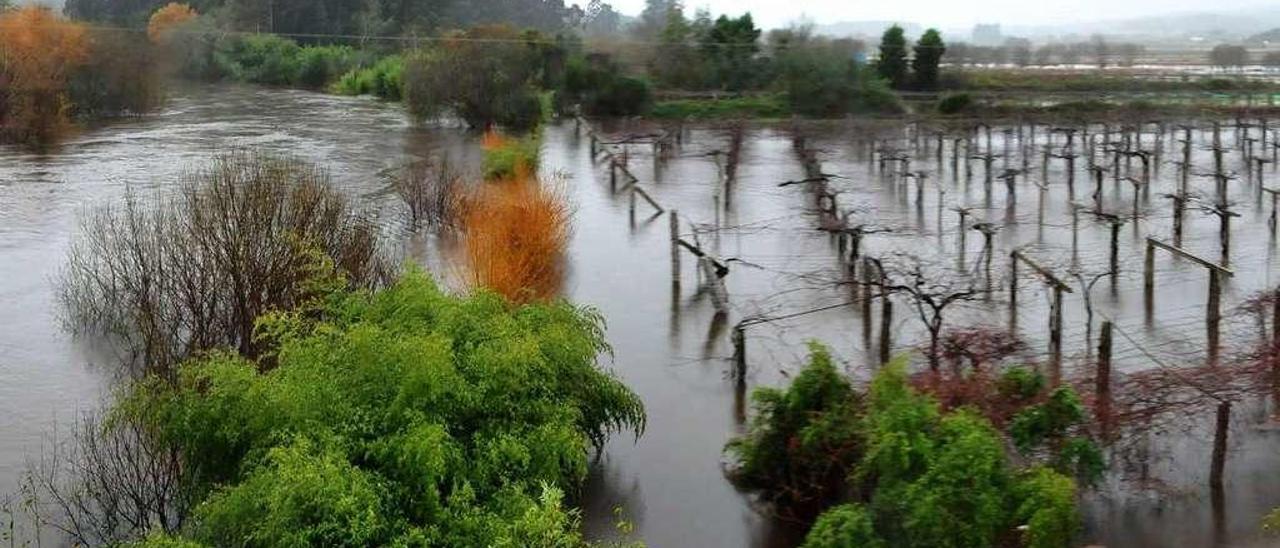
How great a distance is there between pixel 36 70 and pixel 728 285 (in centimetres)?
2786

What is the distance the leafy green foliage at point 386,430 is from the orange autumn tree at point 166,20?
46525 mm

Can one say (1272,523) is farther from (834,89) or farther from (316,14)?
(316,14)

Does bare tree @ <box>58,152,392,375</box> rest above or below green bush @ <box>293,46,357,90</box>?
below

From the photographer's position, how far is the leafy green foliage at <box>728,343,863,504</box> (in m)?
11.3

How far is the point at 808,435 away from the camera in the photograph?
11.3m

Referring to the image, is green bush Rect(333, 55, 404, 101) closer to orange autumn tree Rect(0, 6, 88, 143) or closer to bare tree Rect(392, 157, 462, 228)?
orange autumn tree Rect(0, 6, 88, 143)

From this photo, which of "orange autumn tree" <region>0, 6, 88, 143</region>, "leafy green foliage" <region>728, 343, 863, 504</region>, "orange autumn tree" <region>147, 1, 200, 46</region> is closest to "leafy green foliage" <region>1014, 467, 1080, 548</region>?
"leafy green foliage" <region>728, 343, 863, 504</region>

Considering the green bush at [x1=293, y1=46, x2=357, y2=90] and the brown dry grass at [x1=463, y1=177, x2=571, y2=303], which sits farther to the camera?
the green bush at [x1=293, y1=46, x2=357, y2=90]

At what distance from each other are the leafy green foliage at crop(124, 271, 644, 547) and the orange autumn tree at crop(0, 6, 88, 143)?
31626 millimetres

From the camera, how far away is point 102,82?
148ft

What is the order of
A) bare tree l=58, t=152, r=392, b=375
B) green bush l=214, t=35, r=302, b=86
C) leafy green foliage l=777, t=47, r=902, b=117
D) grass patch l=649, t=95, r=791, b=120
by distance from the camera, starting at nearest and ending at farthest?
bare tree l=58, t=152, r=392, b=375 → leafy green foliage l=777, t=47, r=902, b=117 → grass patch l=649, t=95, r=791, b=120 → green bush l=214, t=35, r=302, b=86

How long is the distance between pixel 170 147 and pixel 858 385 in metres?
28.2

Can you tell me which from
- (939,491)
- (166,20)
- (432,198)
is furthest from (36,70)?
(939,491)

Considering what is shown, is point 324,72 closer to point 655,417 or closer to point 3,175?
point 3,175
